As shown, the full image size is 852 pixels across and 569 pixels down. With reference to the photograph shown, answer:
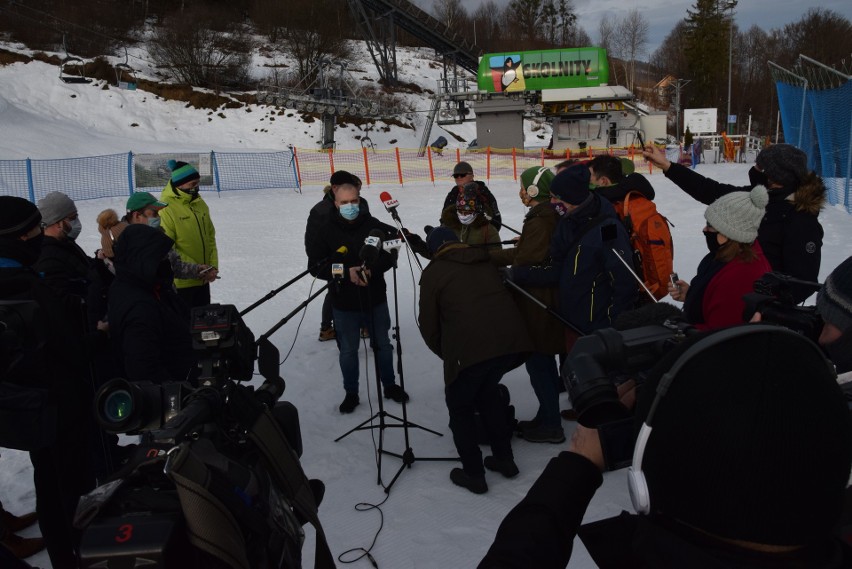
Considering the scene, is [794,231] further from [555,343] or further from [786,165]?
[555,343]

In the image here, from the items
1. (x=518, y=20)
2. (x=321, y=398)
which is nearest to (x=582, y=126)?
(x=321, y=398)

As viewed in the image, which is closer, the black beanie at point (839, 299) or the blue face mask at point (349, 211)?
the black beanie at point (839, 299)

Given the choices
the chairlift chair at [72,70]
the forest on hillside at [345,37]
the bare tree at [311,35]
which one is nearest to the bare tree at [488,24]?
the forest on hillside at [345,37]

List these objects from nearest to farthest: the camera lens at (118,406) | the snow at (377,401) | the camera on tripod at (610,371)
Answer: the camera on tripod at (610,371) → the camera lens at (118,406) → the snow at (377,401)

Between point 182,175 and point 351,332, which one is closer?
point 351,332

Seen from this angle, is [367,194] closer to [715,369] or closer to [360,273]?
[360,273]

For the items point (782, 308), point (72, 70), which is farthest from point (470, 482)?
point (72, 70)

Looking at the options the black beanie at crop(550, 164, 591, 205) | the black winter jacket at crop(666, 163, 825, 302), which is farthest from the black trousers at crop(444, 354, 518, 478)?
the black winter jacket at crop(666, 163, 825, 302)

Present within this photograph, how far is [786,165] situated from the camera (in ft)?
11.4

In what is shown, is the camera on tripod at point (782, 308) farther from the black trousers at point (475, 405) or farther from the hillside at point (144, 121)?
the hillside at point (144, 121)

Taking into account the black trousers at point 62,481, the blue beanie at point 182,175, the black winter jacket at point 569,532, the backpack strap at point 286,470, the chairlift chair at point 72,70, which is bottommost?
the black trousers at point 62,481

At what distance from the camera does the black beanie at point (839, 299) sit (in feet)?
4.52

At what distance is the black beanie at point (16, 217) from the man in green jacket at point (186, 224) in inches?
82.0

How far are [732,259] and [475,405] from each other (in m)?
1.66
